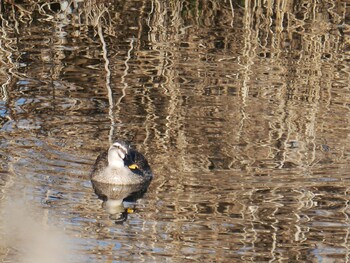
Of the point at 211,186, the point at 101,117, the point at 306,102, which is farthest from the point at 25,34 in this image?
the point at 211,186

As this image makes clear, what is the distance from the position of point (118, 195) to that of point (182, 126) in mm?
1288

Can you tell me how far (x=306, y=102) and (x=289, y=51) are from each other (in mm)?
1868

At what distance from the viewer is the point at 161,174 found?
370 inches

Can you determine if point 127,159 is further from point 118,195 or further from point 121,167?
point 118,195

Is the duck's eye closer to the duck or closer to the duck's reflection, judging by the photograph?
the duck

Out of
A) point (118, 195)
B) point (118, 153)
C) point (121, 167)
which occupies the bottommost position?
point (118, 195)

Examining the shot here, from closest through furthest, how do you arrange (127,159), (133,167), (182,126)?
(133,167) < (127,159) < (182,126)

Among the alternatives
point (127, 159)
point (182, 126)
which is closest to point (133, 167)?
point (127, 159)

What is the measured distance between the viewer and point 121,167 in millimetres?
9547

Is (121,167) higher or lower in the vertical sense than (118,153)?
lower

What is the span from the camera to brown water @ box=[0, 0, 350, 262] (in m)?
7.98

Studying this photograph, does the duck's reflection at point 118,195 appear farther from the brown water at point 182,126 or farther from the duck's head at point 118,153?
the duck's head at point 118,153

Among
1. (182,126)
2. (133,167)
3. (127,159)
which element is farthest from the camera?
(182,126)

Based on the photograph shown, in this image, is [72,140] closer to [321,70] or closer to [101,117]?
[101,117]
